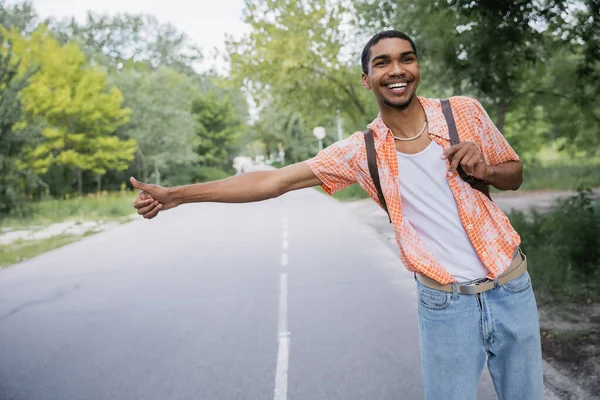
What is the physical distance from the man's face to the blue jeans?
75 cm

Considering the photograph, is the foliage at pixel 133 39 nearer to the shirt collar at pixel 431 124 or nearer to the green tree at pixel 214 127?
the green tree at pixel 214 127

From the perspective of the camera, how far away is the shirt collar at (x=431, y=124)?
217 cm

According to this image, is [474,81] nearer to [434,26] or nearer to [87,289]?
[434,26]

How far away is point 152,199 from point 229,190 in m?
0.34

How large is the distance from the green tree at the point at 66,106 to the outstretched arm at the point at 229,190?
2035 centimetres

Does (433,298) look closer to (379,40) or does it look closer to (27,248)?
(379,40)

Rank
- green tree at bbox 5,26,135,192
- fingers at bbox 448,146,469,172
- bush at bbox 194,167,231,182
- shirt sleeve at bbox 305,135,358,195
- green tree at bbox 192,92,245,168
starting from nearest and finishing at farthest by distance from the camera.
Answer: fingers at bbox 448,146,469,172, shirt sleeve at bbox 305,135,358,195, green tree at bbox 5,26,135,192, bush at bbox 194,167,231,182, green tree at bbox 192,92,245,168

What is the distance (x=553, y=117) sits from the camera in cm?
1783

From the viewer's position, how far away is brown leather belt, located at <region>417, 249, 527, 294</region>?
2.16 metres

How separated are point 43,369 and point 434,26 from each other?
27.3ft

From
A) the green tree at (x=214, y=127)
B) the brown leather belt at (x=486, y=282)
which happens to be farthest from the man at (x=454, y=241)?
the green tree at (x=214, y=127)

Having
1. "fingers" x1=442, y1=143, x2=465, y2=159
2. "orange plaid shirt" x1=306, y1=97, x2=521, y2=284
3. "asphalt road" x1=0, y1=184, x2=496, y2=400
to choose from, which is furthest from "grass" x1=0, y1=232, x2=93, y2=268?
"fingers" x1=442, y1=143, x2=465, y2=159

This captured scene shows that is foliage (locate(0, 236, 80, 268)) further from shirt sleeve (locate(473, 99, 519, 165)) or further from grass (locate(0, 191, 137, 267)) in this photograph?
shirt sleeve (locate(473, 99, 519, 165))

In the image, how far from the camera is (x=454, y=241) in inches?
85.7
